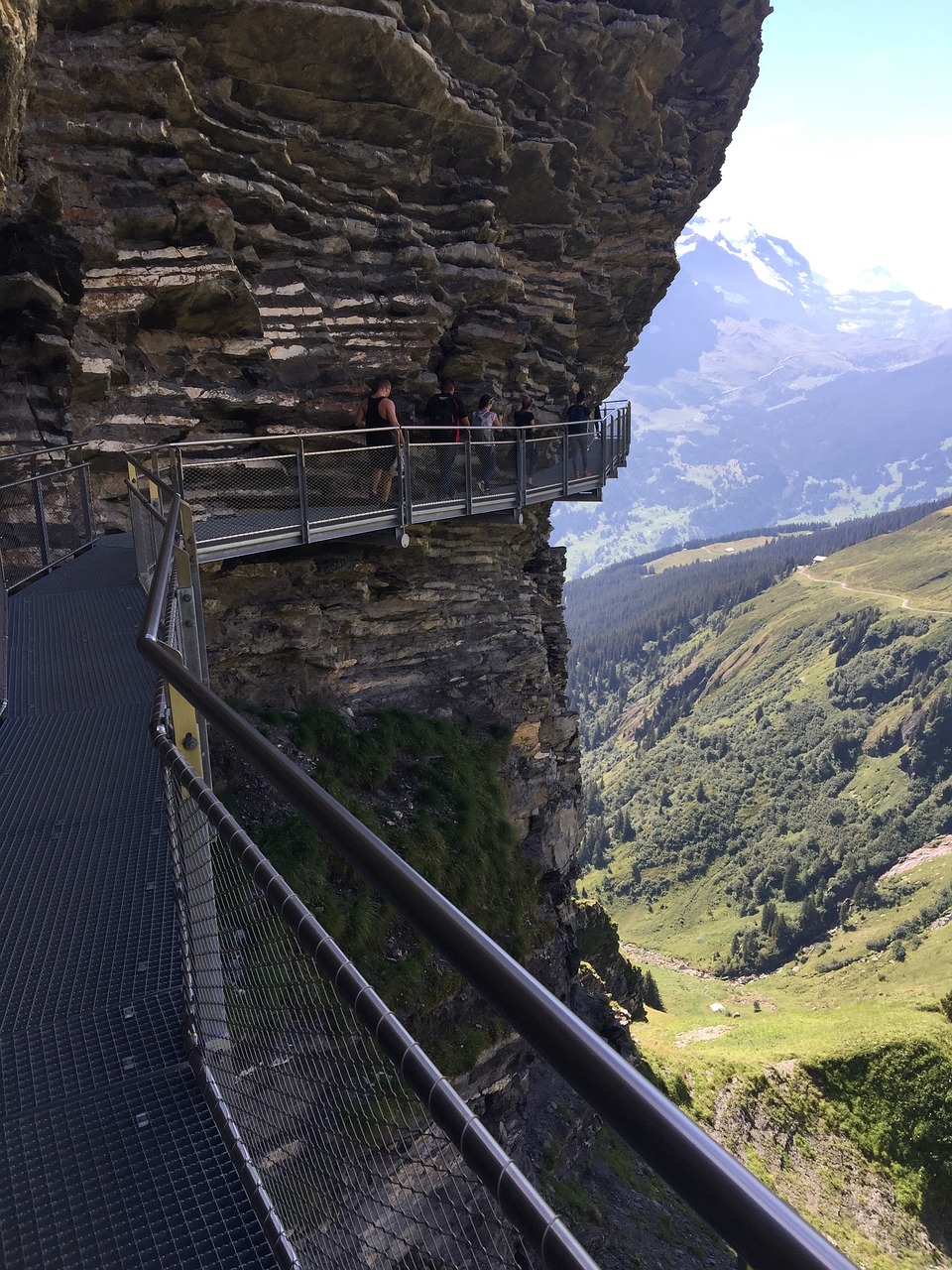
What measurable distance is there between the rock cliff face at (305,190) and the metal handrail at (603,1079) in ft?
29.6

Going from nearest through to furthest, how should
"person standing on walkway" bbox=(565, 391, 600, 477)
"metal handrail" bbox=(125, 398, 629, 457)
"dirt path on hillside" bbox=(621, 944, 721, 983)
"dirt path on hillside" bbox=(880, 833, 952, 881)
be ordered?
"metal handrail" bbox=(125, 398, 629, 457) → "person standing on walkway" bbox=(565, 391, 600, 477) → "dirt path on hillside" bbox=(621, 944, 721, 983) → "dirt path on hillside" bbox=(880, 833, 952, 881)

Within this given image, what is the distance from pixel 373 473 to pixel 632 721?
177 m

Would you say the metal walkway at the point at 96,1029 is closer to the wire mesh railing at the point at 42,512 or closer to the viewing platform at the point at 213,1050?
the viewing platform at the point at 213,1050

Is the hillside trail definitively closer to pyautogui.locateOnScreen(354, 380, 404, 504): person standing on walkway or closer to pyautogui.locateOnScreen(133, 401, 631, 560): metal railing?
pyautogui.locateOnScreen(133, 401, 631, 560): metal railing

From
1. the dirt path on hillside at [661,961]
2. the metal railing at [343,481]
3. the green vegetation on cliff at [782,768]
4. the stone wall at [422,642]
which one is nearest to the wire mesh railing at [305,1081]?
the metal railing at [343,481]

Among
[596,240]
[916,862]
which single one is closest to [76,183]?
[596,240]

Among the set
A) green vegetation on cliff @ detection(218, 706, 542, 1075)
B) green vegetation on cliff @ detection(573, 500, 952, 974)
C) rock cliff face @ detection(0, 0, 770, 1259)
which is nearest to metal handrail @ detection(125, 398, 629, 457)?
rock cliff face @ detection(0, 0, 770, 1259)

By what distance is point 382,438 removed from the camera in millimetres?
12828

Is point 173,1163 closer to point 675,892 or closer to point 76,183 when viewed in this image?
point 76,183

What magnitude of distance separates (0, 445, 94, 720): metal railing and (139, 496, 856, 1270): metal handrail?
9766mm

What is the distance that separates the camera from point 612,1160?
52.3 feet

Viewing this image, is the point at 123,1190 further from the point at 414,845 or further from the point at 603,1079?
the point at 414,845

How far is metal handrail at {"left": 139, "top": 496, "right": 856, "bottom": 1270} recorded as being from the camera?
108 centimetres

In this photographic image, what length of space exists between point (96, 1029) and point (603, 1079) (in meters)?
2.78
